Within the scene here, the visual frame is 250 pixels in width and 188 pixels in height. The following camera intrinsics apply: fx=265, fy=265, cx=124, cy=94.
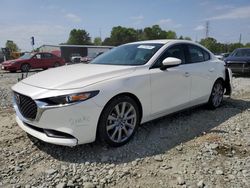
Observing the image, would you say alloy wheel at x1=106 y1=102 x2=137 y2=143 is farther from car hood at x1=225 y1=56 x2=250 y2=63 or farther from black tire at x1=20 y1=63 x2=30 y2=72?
black tire at x1=20 y1=63 x2=30 y2=72

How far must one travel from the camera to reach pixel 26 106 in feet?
11.5

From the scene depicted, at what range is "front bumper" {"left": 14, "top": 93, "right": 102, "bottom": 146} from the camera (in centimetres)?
324

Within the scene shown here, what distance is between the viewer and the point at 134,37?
A: 84562 millimetres

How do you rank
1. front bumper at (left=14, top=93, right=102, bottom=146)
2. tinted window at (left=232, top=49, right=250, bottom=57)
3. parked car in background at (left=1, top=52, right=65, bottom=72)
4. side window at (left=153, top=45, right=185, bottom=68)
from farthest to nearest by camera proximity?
parked car in background at (left=1, top=52, right=65, bottom=72) < tinted window at (left=232, top=49, right=250, bottom=57) < side window at (left=153, top=45, right=185, bottom=68) < front bumper at (left=14, top=93, right=102, bottom=146)

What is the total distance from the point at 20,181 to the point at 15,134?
1505 millimetres

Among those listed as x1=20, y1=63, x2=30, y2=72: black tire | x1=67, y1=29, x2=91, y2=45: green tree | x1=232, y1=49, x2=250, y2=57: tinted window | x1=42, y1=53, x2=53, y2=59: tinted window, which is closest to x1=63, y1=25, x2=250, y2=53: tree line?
x1=67, y1=29, x2=91, y2=45: green tree

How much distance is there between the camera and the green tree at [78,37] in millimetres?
85562

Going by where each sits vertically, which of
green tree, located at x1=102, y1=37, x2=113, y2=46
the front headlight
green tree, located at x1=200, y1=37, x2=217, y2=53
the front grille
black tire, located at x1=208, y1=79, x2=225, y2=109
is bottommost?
black tire, located at x1=208, y1=79, x2=225, y2=109

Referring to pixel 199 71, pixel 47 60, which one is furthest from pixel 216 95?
pixel 47 60

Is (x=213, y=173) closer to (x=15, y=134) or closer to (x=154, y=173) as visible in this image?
(x=154, y=173)

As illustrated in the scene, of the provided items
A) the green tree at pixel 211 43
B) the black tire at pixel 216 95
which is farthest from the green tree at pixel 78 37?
the black tire at pixel 216 95

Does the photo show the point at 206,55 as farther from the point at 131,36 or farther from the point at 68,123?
the point at 131,36

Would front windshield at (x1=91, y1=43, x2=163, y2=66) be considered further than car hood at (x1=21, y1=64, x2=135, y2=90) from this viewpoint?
Yes

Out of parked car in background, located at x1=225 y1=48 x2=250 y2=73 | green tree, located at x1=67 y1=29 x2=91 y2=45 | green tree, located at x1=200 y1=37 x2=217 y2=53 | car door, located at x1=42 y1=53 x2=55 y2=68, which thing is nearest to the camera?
parked car in background, located at x1=225 y1=48 x2=250 y2=73
